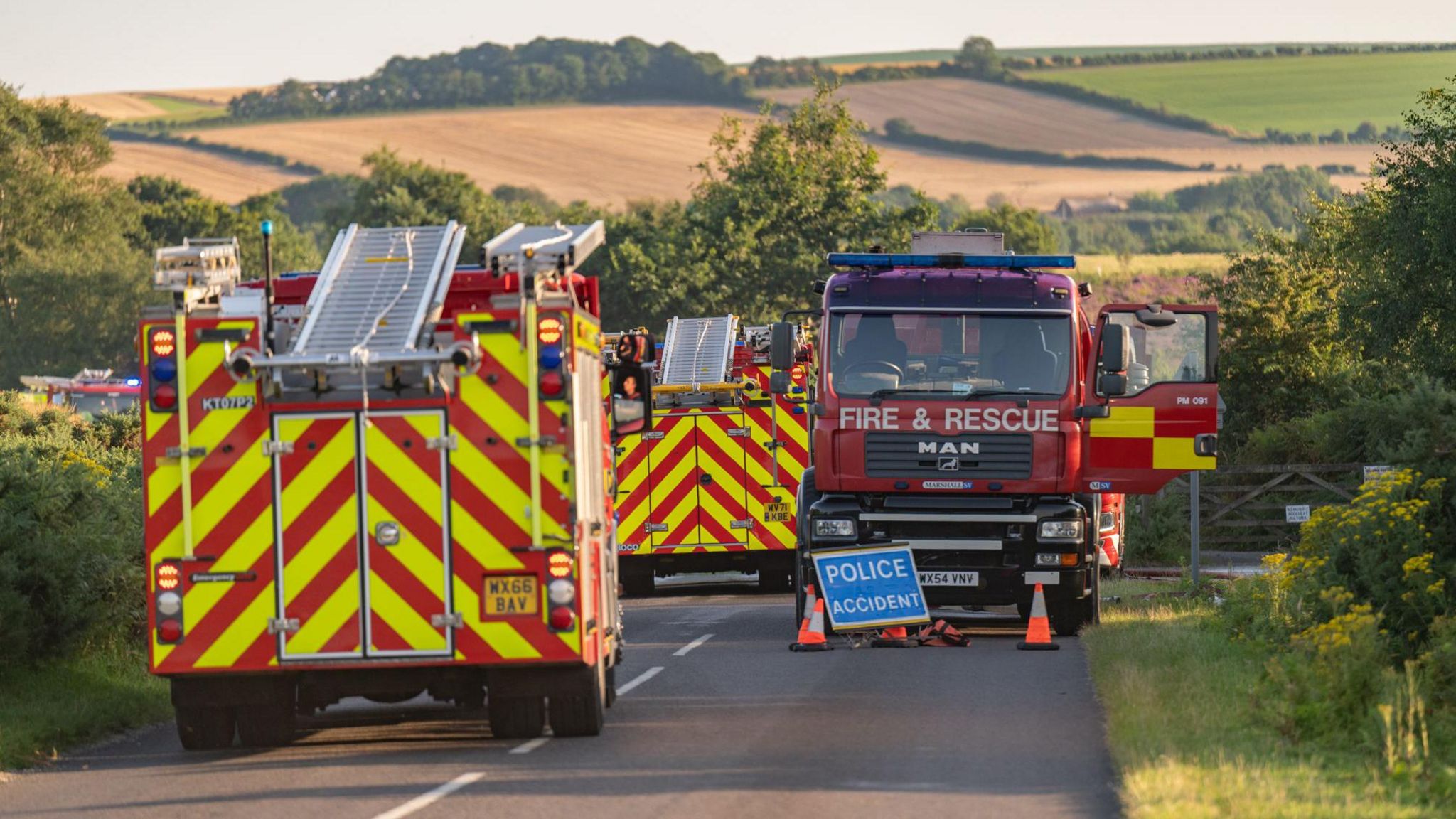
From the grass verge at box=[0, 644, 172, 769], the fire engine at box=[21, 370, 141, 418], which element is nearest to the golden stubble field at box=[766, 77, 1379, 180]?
the fire engine at box=[21, 370, 141, 418]

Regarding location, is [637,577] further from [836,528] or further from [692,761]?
[692,761]

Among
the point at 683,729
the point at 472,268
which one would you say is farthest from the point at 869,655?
the point at 472,268

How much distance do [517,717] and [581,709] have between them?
0.46 m

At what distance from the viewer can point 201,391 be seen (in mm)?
12609

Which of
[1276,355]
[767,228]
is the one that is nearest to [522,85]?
[767,228]

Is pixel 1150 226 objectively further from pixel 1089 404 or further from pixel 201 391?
pixel 201 391

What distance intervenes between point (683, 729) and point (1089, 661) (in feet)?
17.4

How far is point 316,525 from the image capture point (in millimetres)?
12633

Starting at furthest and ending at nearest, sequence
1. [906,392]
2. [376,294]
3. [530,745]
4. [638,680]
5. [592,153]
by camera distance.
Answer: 1. [592,153]
2. [906,392]
3. [638,680]
4. [530,745]
5. [376,294]

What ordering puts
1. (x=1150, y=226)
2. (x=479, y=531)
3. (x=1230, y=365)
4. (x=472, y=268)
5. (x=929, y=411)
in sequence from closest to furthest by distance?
(x=479, y=531) < (x=472, y=268) < (x=929, y=411) < (x=1230, y=365) < (x=1150, y=226)

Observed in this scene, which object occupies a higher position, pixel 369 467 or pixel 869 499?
pixel 369 467

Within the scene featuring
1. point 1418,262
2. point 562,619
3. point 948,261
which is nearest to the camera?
point 562,619

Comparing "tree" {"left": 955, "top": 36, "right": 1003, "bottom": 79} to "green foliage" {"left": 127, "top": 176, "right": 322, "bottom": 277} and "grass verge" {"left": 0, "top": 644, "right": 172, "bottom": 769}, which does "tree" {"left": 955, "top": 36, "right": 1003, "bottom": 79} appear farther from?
"grass verge" {"left": 0, "top": 644, "right": 172, "bottom": 769}

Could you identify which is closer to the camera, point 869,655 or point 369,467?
point 369,467
